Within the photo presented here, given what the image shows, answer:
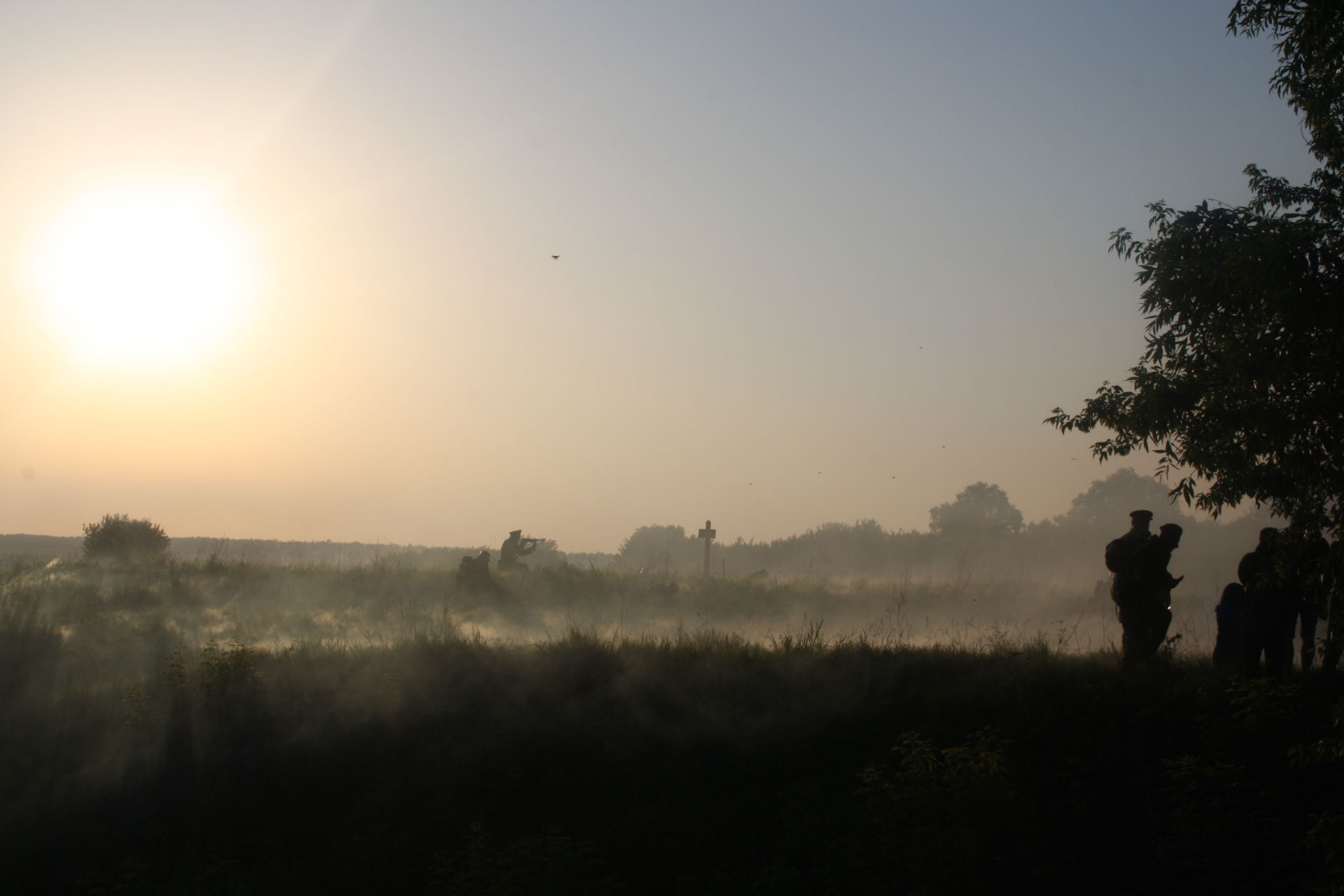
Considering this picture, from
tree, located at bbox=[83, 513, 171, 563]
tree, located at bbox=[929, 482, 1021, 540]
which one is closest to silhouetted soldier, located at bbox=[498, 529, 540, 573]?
tree, located at bbox=[83, 513, 171, 563]

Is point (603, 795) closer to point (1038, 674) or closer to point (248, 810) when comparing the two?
point (248, 810)

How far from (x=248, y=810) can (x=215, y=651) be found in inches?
142

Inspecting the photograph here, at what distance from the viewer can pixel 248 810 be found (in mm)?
10406

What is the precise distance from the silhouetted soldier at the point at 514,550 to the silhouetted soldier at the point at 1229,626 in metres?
18.1

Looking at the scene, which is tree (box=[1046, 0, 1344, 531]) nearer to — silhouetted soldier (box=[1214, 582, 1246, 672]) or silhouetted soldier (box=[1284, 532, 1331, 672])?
silhouetted soldier (box=[1284, 532, 1331, 672])

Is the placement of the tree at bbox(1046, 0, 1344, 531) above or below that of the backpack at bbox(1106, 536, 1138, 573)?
above

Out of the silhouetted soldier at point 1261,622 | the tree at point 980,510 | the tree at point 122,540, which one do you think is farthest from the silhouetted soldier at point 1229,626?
the tree at point 980,510

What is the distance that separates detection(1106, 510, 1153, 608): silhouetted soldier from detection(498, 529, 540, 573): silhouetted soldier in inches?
684

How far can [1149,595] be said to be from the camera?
11.5 m

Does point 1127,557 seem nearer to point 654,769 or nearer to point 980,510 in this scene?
point 654,769

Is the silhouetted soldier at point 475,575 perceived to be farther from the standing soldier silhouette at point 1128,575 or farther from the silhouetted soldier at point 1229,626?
the silhouetted soldier at point 1229,626

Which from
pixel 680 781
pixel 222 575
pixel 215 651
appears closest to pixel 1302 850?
pixel 680 781

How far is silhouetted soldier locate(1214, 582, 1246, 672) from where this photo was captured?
11.4 metres

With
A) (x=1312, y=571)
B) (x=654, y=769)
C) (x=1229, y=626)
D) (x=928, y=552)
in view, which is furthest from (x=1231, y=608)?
(x=928, y=552)
